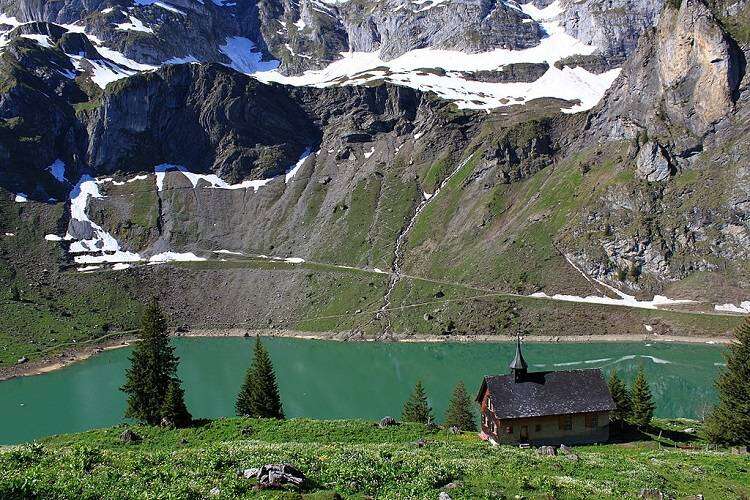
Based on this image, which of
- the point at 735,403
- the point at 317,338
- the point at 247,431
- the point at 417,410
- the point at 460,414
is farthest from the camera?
the point at 317,338

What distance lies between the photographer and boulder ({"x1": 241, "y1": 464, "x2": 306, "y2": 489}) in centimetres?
1652

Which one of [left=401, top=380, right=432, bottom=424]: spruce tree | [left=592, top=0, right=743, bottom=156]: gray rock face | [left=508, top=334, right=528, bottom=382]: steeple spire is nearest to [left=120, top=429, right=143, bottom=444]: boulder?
[left=508, top=334, right=528, bottom=382]: steeple spire

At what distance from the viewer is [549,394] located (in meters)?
42.0

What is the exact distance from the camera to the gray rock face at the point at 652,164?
137 meters

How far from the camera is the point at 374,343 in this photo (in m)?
123

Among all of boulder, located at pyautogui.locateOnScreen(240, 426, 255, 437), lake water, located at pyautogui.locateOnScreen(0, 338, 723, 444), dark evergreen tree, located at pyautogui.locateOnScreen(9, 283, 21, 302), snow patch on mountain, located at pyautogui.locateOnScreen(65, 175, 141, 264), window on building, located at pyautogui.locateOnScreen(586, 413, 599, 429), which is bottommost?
lake water, located at pyautogui.locateOnScreen(0, 338, 723, 444)

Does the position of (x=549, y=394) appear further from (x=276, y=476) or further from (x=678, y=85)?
(x=678, y=85)

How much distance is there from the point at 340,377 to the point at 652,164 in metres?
89.9

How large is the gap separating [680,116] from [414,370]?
97.1 m

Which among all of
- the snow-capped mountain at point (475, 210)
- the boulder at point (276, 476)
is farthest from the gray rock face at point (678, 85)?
the boulder at point (276, 476)

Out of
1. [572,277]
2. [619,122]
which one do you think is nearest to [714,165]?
[619,122]

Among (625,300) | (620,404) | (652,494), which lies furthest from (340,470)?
(625,300)

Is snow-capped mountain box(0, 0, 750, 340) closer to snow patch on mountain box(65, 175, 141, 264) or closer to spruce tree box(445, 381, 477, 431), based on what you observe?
snow patch on mountain box(65, 175, 141, 264)

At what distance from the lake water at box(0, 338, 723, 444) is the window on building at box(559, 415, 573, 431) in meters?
28.8
